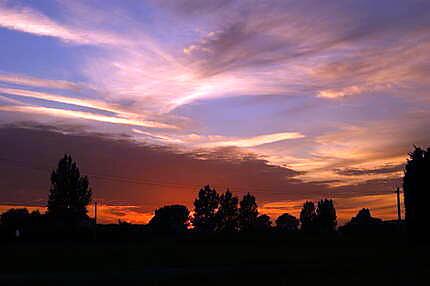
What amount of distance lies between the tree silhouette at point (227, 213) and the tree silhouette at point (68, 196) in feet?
161

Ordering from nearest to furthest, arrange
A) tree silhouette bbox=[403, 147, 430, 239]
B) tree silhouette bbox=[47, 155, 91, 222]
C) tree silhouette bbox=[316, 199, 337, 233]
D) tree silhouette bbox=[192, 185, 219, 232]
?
1. tree silhouette bbox=[403, 147, 430, 239]
2. tree silhouette bbox=[47, 155, 91, 222]
3. tree silhouette bbox=[192, 185, 219, 232]
4. tree silhouette bbox=[316, 199, 337, 233]

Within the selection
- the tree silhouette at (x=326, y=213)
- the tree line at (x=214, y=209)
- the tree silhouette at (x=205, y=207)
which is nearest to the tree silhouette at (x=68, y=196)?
the tree line at (x=214, y=209)

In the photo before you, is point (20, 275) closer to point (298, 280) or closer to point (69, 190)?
point (298, 280)

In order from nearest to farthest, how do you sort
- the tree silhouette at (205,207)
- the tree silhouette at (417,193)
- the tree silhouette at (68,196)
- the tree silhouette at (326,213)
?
the tree silhouette at (417,193) < the tree silhouette at (68,196) < the tree silhouette at (205,207) < the tree silhouette at (326,213)

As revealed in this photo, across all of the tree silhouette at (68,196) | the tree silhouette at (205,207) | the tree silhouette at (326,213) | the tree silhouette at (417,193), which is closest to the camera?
the tree silhouette at (417,193)

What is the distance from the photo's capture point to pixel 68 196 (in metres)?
96.1

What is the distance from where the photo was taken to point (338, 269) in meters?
34.4

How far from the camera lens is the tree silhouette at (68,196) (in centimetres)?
9556

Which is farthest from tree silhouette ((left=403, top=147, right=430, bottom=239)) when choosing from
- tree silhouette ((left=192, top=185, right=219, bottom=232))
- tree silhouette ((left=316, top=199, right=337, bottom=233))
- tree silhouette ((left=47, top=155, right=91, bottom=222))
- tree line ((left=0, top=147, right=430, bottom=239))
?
tree silhouette ((left=316, top=199, right=337, bottom=233))

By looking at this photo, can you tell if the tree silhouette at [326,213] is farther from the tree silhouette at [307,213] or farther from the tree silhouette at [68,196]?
the tree silhouette at [68,196]

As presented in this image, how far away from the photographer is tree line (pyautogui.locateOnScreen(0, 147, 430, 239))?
64.2m

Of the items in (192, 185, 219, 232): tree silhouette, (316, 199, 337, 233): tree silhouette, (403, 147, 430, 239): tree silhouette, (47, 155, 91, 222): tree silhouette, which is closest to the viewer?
(403, 147, 430, 239): tree silhouette

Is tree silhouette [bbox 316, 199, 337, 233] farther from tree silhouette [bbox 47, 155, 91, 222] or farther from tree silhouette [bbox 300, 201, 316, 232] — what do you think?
tree silhouette [bbox 47, 155, 91, 222]

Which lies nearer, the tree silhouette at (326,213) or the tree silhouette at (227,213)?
the tree silhouette at (227,213)
